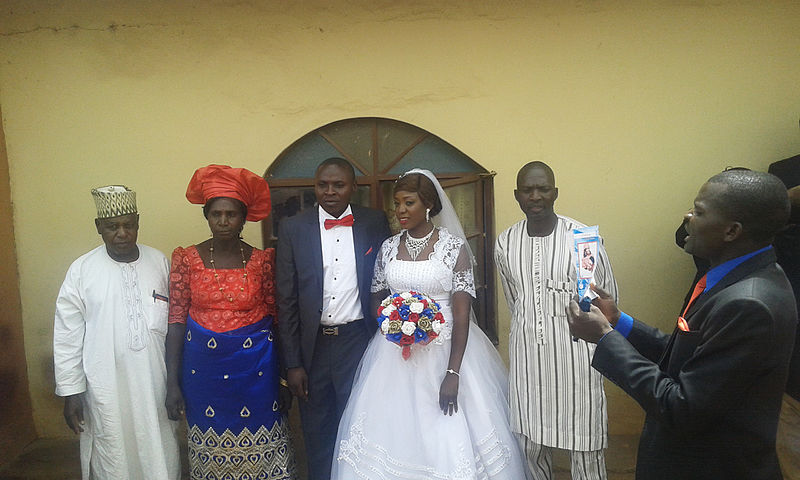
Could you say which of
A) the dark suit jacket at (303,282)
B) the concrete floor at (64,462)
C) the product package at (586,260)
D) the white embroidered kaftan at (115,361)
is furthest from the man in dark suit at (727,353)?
the white embroidered kaftan at (115,361)

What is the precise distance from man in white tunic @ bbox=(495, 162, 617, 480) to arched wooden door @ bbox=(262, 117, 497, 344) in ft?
3.62

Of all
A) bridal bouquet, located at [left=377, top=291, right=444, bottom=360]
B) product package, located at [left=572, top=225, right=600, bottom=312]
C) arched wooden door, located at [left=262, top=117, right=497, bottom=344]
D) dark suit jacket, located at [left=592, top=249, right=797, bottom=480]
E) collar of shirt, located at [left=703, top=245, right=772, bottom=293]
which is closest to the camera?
dark suit jacket, located at [left=592, top=249, right=797, bottom=480]

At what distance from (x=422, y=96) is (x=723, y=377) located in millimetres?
3073

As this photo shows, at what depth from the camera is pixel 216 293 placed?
308 cm

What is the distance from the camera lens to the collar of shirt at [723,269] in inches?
68.6

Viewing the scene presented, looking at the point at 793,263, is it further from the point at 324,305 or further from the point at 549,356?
the point at 324,305

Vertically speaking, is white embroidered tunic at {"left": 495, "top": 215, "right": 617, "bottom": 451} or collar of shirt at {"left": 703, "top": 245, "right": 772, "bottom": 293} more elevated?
collar of shirt at {"left": 703, "top": 245, "right": 772, "bottom": 293}

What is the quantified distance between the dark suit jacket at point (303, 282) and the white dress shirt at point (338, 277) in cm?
4

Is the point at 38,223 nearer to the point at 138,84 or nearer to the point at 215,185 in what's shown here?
the point at 138,84

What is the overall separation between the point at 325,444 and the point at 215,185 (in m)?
1.77

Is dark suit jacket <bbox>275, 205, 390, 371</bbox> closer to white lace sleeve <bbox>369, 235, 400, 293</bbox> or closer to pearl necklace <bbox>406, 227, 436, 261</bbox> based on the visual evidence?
white lace sleeve <bbox>369, 235, 400, 293</bbox>

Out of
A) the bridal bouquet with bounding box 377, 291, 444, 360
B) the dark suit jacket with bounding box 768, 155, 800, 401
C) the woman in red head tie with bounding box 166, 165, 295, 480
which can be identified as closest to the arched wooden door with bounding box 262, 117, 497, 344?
the woman in red head tie with bounding box 166, 165, 295, 480

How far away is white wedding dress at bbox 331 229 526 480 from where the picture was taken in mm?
2908

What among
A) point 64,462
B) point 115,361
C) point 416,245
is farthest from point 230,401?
point 64,462
